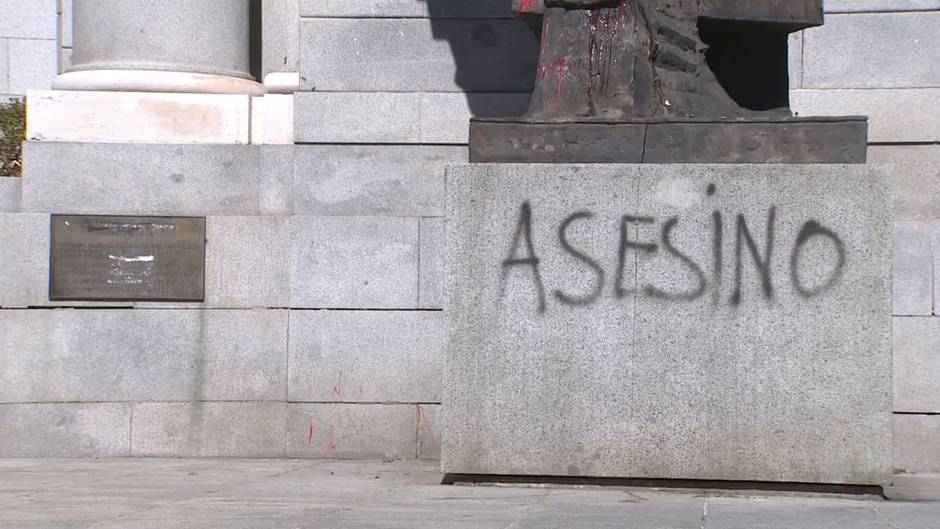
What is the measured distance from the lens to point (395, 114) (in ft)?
39.8

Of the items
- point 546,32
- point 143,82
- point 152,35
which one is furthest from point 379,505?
point 152,35

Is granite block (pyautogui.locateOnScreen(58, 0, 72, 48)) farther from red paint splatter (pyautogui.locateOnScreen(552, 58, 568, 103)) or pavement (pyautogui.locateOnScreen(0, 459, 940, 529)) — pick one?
red paint splatter (pyautogui.locateOnScreen(552, 58, 568, 103))

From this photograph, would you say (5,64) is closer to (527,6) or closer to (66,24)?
(66,24)

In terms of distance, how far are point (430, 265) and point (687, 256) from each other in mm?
3367

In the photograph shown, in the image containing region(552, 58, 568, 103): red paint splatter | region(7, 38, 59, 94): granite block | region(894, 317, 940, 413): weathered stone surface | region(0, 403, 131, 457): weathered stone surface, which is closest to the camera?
region(552, 58, 568, 103): red paint splatter

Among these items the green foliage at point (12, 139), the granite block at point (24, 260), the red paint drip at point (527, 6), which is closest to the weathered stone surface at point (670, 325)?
the red paint drip at point (527, 6)

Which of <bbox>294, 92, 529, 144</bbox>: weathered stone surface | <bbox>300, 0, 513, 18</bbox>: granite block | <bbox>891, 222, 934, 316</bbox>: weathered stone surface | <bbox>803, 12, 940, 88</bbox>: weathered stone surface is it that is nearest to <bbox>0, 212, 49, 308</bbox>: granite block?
<bbox>294, 92, 529, 144</bbox>: weathered stone surface

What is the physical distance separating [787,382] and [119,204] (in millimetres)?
5681

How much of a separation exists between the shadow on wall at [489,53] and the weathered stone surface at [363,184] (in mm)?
721

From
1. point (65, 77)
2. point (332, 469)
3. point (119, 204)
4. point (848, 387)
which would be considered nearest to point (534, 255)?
point (848, 387)

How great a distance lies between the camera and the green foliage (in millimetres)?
12883

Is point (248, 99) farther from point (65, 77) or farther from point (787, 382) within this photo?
point (787, 382)

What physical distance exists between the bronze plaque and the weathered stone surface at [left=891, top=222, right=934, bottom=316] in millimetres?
5347

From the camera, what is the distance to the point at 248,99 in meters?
12.2
